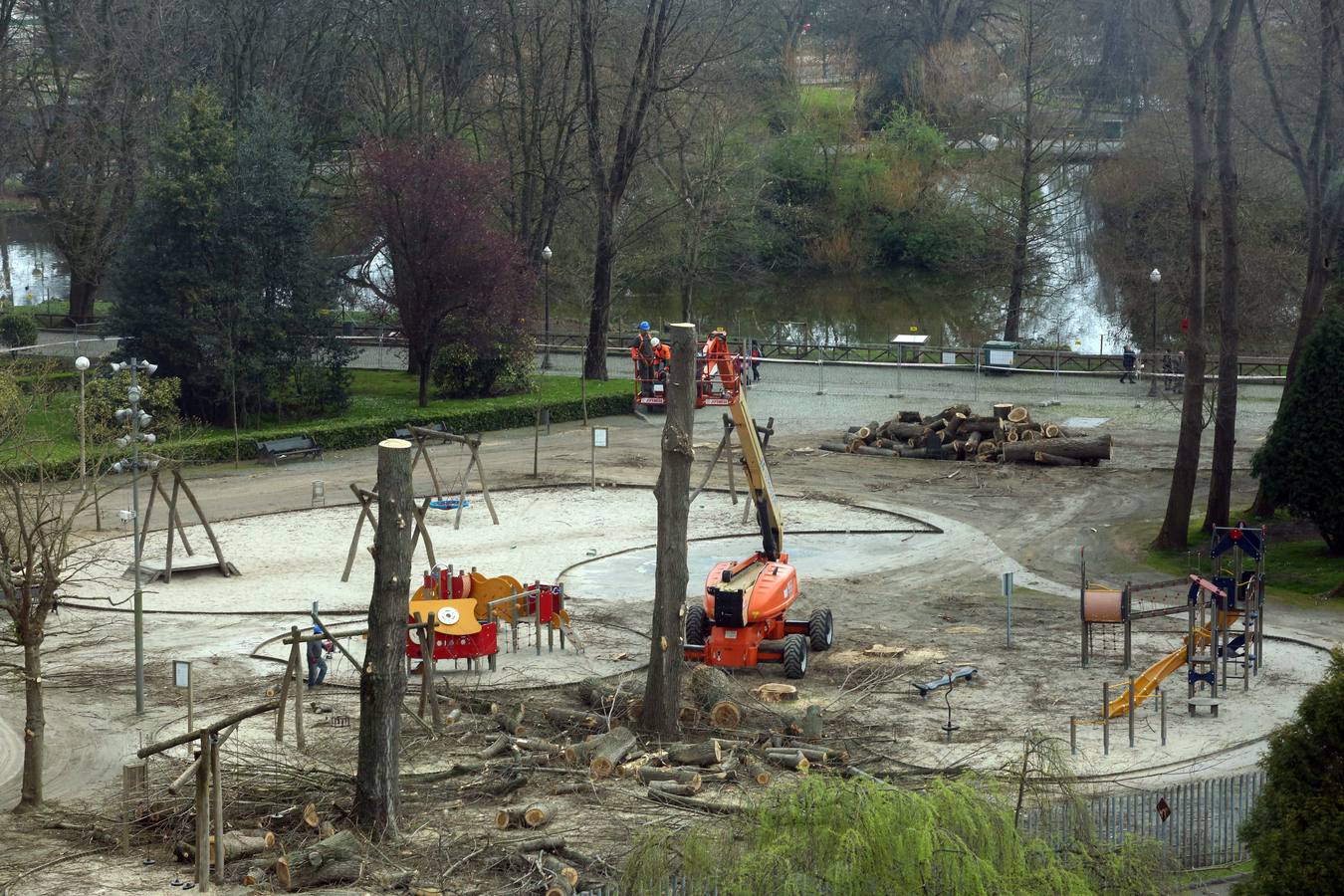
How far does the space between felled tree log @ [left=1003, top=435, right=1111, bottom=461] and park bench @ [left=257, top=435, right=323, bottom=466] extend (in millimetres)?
17509

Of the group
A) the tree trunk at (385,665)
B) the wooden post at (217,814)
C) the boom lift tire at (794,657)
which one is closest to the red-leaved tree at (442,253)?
the boom lift tire at (794,657)

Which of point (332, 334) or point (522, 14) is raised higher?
point (522, 14)

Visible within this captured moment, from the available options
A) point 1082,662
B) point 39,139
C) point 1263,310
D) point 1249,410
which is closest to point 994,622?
point 1082,662

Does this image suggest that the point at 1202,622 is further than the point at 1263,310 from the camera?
No

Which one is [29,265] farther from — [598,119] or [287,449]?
[287,449]

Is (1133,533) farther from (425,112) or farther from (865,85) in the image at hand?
(865,85)

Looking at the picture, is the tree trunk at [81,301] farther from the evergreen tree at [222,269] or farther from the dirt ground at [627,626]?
the dirt ground at [627,626]

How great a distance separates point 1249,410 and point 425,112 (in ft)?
98.5

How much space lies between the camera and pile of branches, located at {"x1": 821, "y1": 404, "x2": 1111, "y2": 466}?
39406 millimetres

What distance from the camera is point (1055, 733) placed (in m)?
20.5

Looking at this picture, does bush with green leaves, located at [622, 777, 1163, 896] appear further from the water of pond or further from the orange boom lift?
the water of pond

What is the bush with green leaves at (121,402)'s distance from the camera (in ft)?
122

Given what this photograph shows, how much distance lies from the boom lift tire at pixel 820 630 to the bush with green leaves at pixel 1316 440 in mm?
9978

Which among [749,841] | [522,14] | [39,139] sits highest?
[522,14]
